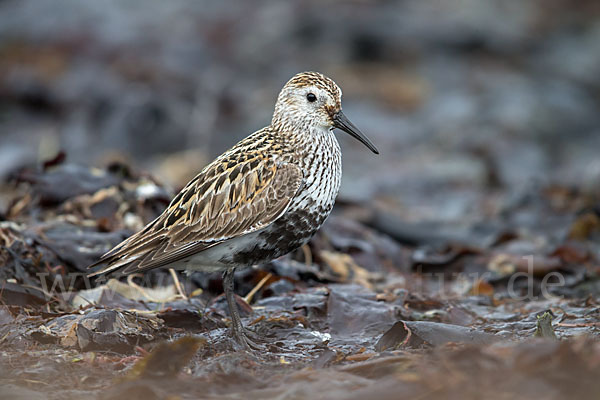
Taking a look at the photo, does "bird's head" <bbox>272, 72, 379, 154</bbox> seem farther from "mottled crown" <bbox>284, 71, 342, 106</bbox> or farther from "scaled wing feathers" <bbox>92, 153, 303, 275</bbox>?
"scaled wing feathers" <bbox>92, 153, 303, 275</bbox>

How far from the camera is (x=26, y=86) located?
13000 millimetres

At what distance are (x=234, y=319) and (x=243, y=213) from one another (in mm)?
643

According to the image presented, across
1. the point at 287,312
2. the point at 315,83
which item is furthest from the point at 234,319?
the point at 315,83

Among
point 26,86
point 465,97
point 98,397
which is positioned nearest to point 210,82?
point 26,86

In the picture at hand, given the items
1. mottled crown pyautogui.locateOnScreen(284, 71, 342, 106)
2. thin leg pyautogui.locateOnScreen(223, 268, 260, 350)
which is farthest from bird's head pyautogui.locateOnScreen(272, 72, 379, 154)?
thin leg pyautogui.locateOnScreen(223, 268, 260, 350)

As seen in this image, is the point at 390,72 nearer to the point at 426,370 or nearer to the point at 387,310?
the point at 387,310

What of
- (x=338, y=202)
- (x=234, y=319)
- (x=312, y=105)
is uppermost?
(x=312, y=105)

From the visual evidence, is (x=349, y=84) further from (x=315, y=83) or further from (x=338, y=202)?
(x=315, y=83)

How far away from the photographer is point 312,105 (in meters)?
5.21

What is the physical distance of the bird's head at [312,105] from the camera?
17.0 ft

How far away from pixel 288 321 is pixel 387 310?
2.16 feet

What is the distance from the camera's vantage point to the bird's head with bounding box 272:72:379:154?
5.19 m

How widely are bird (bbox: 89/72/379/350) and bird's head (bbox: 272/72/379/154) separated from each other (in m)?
0.07

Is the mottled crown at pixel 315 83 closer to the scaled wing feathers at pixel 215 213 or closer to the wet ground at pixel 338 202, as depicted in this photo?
the scaled wing feathers at pixel 215 213
